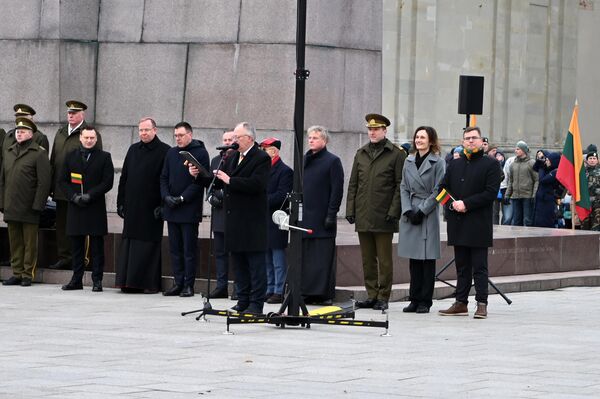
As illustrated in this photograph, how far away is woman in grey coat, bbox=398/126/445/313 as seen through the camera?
15242 millimetres

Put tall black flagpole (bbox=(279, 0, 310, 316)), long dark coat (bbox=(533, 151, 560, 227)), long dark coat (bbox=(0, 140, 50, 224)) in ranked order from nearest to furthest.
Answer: tall black flagpole (bbox=(279, 0, 310, 316)) → long dark coat (bbox=(0, 140, 50, 224)) → long dark coat (bbox=(533, 151, 560, 227))

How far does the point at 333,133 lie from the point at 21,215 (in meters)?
4.17

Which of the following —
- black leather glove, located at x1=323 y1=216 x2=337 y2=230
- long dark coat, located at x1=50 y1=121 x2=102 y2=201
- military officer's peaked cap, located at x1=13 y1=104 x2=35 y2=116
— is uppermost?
military officer's peaked cap, located at x1=13 y1=104 x2=35 y2=116

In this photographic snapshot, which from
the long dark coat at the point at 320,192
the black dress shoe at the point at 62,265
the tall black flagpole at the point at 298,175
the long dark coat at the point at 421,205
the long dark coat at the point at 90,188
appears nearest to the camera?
the tall black flagpole at the point at 298,175

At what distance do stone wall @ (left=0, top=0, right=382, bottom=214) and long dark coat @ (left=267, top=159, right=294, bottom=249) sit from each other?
9.37 ft

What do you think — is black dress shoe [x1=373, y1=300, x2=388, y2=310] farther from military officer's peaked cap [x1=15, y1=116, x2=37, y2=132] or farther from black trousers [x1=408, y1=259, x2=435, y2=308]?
military officer's peaked cap [x1=15, y1=116, x2=37, y2=132]

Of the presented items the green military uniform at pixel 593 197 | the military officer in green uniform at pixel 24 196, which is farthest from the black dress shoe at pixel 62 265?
the green military uniform at pixel 593 197

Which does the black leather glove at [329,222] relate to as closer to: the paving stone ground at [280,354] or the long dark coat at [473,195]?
the paving stone ground at [280,354]

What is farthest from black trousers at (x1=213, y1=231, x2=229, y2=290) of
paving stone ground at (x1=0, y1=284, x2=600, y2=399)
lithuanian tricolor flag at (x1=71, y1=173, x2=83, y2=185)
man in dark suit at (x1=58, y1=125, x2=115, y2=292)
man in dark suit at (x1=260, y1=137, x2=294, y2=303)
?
lithuanian tricolor flag at (x1=71, y1=173, x2=83, y2=185)

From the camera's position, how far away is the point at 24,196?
690 inches

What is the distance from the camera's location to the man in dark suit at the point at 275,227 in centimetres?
1595

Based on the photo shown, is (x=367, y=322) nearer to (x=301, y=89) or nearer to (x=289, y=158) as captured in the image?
(x=301, y=89)

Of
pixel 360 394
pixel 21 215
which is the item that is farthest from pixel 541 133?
pixel 360 394

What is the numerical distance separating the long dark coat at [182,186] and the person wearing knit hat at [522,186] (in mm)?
11296
